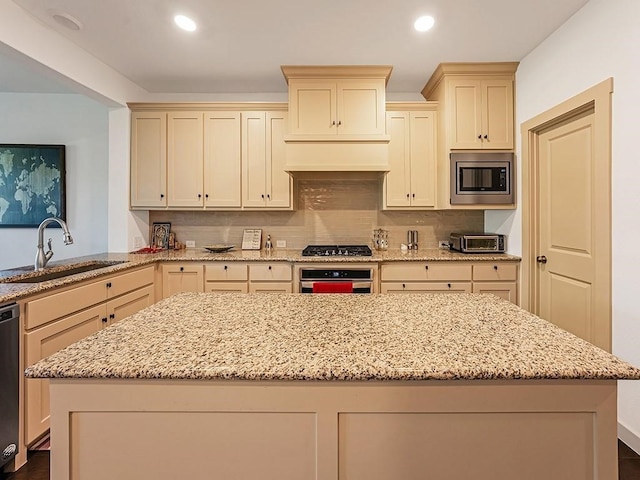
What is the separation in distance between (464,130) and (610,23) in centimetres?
129

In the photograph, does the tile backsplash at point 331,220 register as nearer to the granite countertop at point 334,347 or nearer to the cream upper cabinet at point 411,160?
the cream upper cabinet at point 411,160

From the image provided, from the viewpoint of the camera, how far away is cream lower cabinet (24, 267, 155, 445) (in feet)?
6.19

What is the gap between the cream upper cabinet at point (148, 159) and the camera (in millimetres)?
3504

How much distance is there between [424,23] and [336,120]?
41.8 inches

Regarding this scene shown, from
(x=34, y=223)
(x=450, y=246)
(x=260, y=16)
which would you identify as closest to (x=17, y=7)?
(x=260, y=16)

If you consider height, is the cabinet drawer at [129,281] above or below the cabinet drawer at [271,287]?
above

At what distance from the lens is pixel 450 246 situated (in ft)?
12.1

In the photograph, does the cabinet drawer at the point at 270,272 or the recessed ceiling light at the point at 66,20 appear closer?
the recessed ceiling light at the point at 66,20

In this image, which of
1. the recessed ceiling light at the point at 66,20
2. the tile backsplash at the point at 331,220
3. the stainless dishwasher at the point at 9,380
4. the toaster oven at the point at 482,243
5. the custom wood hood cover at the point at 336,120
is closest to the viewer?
the stainless dishwasher at the point at 9,380

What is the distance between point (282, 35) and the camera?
2.68 metres

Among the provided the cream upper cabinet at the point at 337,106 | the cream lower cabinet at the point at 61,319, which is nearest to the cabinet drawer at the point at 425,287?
the cream upper cabinet at the point at 337,106

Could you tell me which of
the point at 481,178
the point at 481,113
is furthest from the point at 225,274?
the point at 481,113

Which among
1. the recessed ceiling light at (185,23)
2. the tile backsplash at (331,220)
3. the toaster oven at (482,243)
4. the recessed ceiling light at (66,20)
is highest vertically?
the recessed ceiling light at (185,23)

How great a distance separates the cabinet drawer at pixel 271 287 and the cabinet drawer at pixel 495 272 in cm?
176
